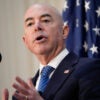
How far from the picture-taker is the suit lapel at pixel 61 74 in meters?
1.58

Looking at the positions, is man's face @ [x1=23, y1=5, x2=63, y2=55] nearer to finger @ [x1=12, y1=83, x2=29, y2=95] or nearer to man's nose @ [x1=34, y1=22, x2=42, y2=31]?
man's nose @ [x1=34, y1=22, x2=42, y2=31]

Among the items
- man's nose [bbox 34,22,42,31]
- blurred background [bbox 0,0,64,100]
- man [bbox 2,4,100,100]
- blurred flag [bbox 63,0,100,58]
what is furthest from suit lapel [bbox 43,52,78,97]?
blurred background [bbox 0,0,64,100]

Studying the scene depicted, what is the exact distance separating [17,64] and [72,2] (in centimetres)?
98

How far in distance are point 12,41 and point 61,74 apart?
5.72ft

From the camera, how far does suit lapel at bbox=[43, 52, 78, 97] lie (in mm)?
1583

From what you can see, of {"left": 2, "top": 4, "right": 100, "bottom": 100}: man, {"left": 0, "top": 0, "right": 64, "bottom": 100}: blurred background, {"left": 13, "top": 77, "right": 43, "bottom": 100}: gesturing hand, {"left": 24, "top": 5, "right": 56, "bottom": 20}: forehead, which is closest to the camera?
{"left": 13, "top": 77, "right": 43, "bottom": 100}: gesturing hand

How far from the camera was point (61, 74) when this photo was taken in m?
1.66

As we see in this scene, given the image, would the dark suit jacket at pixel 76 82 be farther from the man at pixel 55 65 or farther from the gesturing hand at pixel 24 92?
the gesturing hand at pixel 24 92

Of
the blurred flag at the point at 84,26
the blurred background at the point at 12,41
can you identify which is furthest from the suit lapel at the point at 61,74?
the blurred background at the point at 12,41

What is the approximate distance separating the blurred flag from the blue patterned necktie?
0.89 m

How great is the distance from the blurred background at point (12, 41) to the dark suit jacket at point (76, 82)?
1.64 metres

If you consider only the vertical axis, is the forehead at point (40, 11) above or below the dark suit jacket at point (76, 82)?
above

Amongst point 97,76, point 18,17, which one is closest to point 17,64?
point 18,17

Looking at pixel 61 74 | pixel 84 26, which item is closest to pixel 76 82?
pixel 61 74
